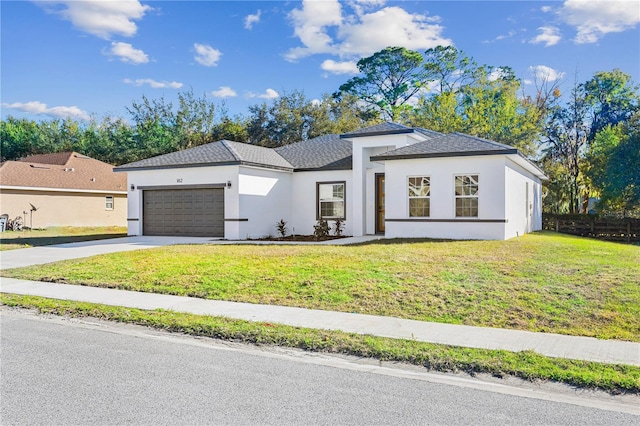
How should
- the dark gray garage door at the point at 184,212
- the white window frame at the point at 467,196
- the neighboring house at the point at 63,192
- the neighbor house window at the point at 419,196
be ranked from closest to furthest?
the white window frame at the point at 467,196 < the neighbor house window at the point at 419,196 < the dark gray garage door at the point at 184,212 < the neighboring house at the point at 63,192

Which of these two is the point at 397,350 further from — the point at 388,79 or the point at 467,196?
the point at 388,79

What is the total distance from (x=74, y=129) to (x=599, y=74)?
46.5 metres

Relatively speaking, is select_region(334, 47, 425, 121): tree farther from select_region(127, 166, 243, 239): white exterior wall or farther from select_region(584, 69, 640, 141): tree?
select_region(127, 166, 243, 239): white exterior wall

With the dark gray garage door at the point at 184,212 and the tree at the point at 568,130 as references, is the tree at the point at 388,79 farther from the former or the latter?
the dark gray garage door at the point at 184,212

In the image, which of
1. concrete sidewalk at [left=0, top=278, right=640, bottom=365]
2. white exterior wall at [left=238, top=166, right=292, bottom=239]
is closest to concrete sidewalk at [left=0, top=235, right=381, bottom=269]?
white exterior wall at [left=238, top=166, right=292, bottom=239]

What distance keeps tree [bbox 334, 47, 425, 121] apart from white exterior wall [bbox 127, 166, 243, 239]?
29411 mm

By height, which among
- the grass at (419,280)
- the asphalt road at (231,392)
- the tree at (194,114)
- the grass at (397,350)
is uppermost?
the tree at (194,114)

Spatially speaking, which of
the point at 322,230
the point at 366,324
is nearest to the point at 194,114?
the point at 322,230

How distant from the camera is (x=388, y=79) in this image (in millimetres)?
49250

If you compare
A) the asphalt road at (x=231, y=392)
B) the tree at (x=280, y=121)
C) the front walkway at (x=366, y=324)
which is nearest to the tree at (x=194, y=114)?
the tree at (x=280, y=121)

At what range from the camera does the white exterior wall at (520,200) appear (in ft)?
60.0

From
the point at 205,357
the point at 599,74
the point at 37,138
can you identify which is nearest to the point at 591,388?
the point at 205,357

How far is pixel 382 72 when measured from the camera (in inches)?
1939

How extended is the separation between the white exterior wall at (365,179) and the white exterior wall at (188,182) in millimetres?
4618
